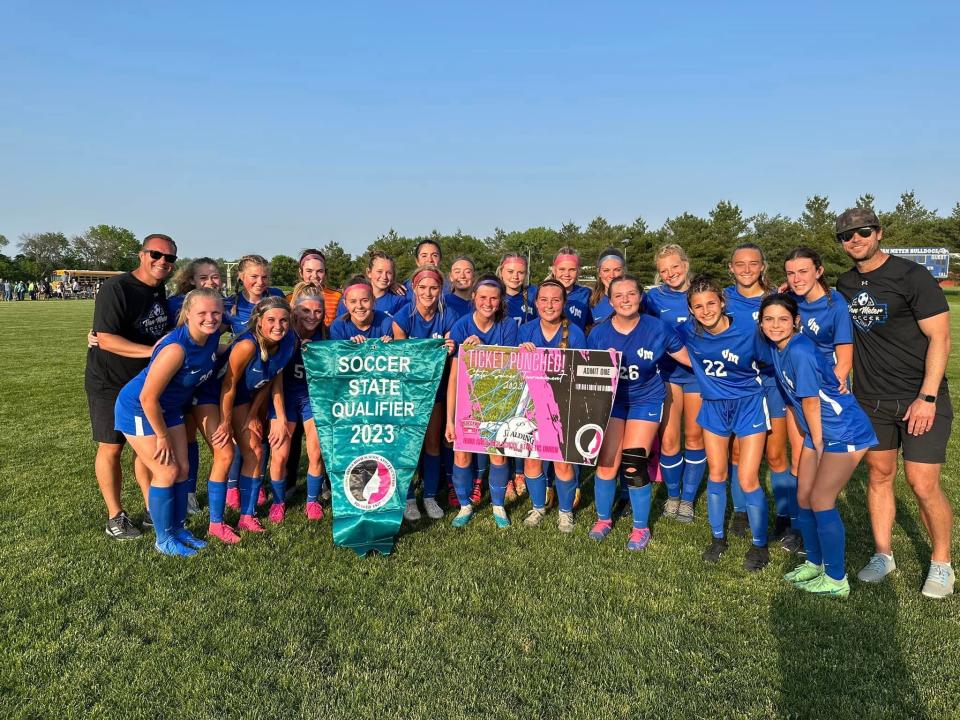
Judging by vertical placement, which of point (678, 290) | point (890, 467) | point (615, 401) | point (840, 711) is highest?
point (678, 290)

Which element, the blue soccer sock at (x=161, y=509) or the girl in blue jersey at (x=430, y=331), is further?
the girl in blue jersey at (x=430, y=331)

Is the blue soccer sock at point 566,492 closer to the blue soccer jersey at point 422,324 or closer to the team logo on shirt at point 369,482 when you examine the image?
the team logo on shirt at point 369,482

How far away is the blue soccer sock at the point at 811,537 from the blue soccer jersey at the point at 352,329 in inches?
135

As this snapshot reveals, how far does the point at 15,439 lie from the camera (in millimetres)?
7359

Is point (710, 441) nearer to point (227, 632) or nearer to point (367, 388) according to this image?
point (367, 388)

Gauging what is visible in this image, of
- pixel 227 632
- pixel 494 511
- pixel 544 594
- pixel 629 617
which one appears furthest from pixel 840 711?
pixel 227 632

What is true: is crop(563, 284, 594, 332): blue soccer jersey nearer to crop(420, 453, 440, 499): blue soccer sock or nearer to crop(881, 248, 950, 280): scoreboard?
crop(420, 453, 440, 499): blue soccer sock

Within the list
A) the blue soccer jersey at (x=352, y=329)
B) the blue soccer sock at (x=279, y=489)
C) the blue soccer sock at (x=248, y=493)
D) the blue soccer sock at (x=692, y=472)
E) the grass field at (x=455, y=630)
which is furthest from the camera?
the blue soccer sock at (x=692, y=472)

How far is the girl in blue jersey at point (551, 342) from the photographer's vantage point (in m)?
4.59

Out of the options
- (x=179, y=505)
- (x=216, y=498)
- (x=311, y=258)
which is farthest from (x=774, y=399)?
(x=179, y=505)

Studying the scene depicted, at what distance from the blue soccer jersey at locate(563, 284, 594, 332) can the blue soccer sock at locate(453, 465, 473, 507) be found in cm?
173

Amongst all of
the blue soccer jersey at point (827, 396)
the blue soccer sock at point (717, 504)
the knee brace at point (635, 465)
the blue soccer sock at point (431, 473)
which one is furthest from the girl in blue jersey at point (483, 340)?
the blue soccer jersey at point (827, 396)

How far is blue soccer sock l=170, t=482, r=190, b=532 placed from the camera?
440 cm

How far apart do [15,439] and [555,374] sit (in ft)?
23.3
